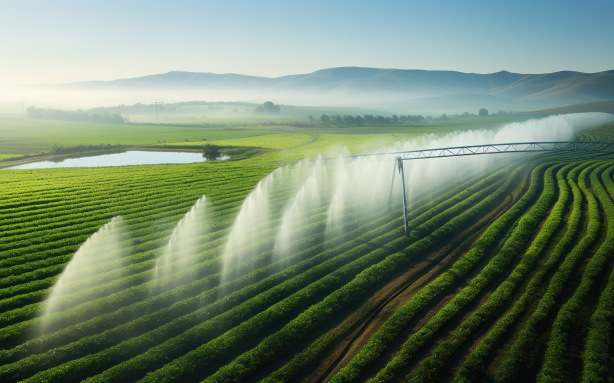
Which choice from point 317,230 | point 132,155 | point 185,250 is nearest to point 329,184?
point 317,230

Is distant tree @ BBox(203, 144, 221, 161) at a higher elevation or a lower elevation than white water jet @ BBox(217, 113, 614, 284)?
higher

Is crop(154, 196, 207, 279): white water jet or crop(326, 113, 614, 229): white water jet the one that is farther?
crop(326, 113, 614, 229): white water jet

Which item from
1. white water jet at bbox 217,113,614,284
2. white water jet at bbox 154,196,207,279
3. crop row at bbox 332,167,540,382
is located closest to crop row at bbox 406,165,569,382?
crop row at bbox 332,167,540,382

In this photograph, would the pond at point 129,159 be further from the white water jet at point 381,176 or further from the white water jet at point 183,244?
the white water jet at point 183,244

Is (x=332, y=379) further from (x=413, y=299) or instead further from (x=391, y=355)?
(x=413, y=299)

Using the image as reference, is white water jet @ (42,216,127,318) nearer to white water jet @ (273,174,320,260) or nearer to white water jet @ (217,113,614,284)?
white water jet @ (217,113,614,284)

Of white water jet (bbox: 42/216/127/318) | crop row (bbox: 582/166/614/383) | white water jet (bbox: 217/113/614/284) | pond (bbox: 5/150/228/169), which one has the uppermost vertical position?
pond (bbox: 5/150/228/169)
